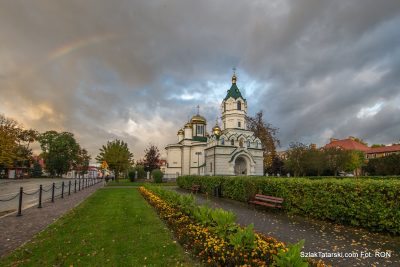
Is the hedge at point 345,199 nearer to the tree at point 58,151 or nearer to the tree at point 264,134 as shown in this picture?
the tree at point 264,134

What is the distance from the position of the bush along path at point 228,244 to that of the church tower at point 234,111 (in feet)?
134

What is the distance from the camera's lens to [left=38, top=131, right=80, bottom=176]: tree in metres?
75.9

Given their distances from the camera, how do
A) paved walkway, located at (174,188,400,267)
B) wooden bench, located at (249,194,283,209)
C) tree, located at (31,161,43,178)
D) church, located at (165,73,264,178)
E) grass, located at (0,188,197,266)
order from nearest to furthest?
grass, located at (0,188,197,266) → paved walkway, located at (174,188,400,267) → wooden bench, located at (249,194,283,209) → church, located at (165,73,264,178) → tree, located at (31,161,43,178)

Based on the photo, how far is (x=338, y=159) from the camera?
2089 inches

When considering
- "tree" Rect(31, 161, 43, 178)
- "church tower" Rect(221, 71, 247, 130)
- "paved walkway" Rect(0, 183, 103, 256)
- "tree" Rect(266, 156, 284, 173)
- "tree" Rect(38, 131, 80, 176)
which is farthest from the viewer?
"tree" Rect(31, 161, 43, 178)

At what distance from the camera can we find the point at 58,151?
77.4 metres

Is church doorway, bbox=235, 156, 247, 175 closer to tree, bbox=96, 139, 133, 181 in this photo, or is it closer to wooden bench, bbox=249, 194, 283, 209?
tree, bbox=96, 139, 133, 181

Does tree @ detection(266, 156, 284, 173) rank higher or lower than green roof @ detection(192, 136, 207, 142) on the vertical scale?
lower

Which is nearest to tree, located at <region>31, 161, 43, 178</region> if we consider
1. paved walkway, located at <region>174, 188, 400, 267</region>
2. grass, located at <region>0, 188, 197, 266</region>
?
grass, located at <region>0, 188, 197, 266</region>

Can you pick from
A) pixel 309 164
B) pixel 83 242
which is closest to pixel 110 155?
pixel 309 164

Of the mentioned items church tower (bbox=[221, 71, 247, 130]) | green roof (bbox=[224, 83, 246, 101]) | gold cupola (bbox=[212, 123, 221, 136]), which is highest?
green roof (bbox=[224, 83, 246, 101])

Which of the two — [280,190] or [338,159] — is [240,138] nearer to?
[338,159]

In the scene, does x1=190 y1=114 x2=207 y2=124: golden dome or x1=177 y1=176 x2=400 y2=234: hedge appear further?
x1=190 y1=114 x2=207 y2=124: golden dome

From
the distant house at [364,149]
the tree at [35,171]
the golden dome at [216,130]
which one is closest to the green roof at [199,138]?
the golden dome at [216,130]
